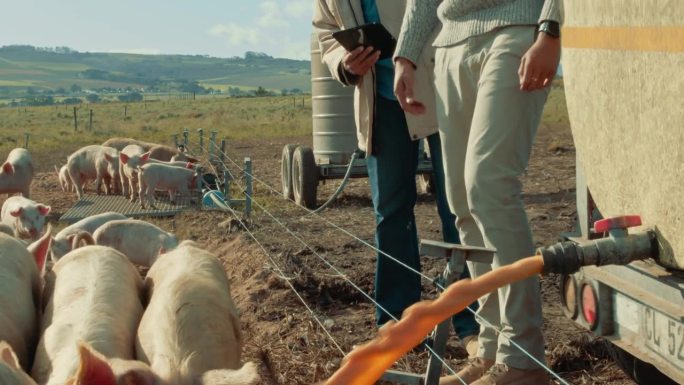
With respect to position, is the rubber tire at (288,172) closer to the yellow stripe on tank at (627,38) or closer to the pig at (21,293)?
the pig at (21,293)

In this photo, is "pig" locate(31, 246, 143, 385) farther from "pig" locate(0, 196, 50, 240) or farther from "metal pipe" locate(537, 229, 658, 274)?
"pig" locate(0, 196, 50, 240)

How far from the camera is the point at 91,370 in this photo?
9.57 ft

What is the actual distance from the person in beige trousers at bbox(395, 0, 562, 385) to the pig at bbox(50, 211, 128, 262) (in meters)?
4.16

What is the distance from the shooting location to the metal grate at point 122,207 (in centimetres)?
1270

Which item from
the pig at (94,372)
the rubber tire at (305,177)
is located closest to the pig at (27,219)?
the rubber tire at (305,177)

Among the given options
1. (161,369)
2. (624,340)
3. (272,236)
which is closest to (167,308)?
(161,369)

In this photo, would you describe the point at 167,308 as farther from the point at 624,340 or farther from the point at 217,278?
the point at 624,340

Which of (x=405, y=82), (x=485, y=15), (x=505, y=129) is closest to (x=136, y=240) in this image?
(x=405, y=82)

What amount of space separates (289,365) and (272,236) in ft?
14.4

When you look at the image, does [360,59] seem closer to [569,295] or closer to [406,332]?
[569,295]

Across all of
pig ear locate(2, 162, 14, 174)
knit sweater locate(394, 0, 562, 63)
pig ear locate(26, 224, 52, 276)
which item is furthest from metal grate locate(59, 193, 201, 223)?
knit sweater locate(394, 0, 562, 63)

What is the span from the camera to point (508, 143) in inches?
154

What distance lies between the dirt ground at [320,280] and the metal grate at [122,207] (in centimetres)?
33

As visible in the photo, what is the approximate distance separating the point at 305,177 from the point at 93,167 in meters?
5.56
